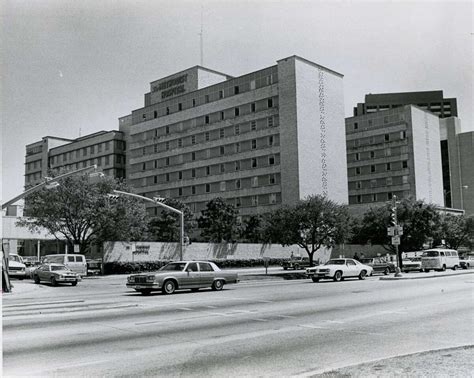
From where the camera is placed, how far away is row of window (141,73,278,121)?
3136 inches

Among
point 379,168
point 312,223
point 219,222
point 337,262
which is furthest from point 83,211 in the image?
point 379,168

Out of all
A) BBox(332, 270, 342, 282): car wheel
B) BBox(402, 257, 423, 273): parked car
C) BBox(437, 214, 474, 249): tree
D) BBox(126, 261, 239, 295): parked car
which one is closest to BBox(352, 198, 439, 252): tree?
BBox(402, 257, 423, 273): parked car

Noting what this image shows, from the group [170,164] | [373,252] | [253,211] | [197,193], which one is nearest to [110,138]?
[170,164]

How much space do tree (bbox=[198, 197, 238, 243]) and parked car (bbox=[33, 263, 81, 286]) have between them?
29.9 metres

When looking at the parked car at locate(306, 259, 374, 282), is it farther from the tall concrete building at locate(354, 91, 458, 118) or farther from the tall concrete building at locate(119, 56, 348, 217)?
the tall concrete building at locate(354, 91, 458, 118)

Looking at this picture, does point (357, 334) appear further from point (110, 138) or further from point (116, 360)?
point (110, 138)

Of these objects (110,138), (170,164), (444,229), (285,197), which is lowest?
(444,229)

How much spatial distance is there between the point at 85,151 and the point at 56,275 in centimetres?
8329

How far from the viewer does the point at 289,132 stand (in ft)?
246

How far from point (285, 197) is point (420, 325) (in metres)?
62.3

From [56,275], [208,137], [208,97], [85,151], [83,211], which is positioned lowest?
[56,275]

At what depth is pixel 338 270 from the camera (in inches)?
1284

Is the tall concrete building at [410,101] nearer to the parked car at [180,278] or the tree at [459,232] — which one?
the tree at [459,232]

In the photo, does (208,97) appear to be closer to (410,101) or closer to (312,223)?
(312,223)
